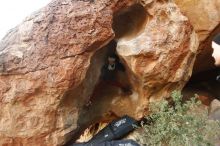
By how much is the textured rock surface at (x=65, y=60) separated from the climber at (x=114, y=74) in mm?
535

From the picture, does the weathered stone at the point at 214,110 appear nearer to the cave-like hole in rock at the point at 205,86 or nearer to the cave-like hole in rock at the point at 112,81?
the cave-like hole in rock at the point at 205,86

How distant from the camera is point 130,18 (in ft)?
21.8

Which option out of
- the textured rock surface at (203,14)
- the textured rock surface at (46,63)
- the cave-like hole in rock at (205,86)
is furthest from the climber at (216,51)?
the textured rock surface at (46,63)

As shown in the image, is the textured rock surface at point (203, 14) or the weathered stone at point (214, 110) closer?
the weathered stone at point (214, 110)

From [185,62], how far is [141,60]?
2.27ft

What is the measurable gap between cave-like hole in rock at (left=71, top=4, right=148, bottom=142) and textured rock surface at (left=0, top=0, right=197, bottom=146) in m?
0.31

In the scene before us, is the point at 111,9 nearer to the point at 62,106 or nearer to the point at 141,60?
the point at 141,60

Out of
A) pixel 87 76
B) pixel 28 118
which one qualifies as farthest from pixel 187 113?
pixel 28 118

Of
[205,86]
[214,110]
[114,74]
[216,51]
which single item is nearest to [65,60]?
[114,74]

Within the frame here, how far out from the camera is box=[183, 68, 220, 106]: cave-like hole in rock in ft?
26.3

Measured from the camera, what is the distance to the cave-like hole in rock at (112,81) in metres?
6.55

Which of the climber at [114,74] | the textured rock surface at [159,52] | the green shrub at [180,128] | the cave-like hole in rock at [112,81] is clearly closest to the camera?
the green shrub at [180,128]

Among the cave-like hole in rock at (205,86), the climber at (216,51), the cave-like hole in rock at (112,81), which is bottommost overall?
the climber at (216,51)

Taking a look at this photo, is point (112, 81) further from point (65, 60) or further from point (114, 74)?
point (65, 60)
